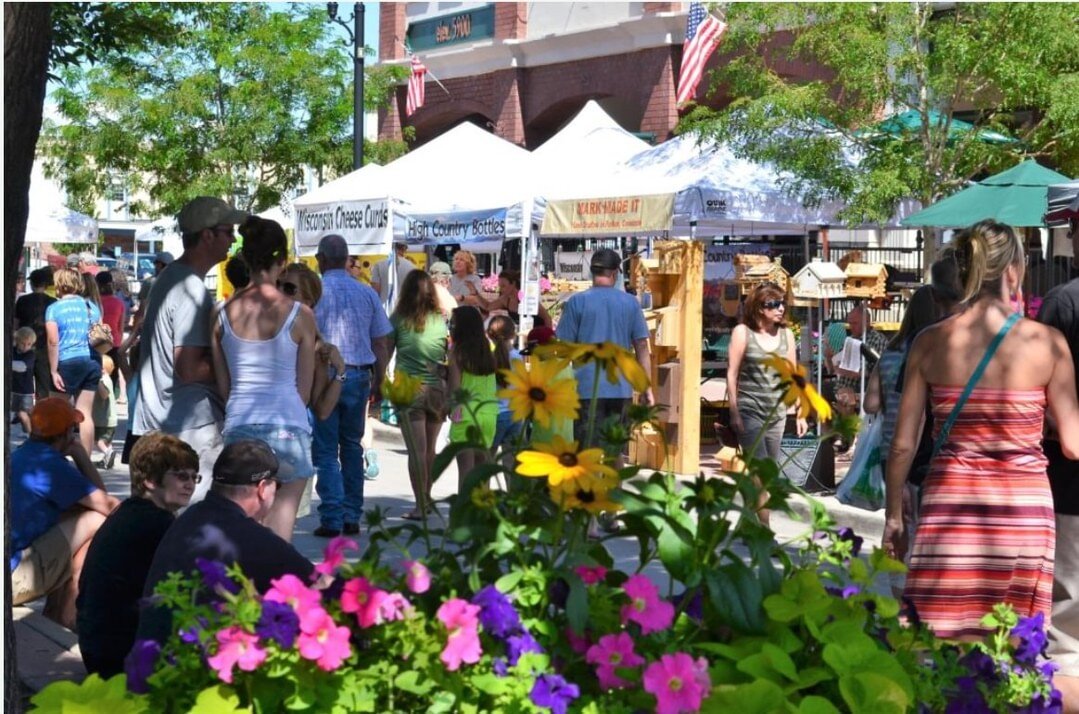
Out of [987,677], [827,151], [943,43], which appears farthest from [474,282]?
[987,677]

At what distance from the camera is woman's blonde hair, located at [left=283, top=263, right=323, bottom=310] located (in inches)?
372

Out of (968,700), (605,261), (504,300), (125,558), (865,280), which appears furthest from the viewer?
(504,300)

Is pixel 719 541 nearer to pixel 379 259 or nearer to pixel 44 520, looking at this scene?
pixel 44 520

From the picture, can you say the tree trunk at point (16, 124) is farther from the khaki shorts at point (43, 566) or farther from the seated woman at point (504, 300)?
the seated woman at point (504, 300)

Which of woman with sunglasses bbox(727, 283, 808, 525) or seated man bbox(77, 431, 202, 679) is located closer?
seated man bbox(77, 431, 202, 679)

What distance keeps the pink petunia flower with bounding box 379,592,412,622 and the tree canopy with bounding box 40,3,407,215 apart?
25107 mm

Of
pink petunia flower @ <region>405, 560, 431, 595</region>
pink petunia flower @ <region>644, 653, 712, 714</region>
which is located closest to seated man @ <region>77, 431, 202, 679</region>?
pink petunia flower @ <region>405, 560, 431, 595</region>

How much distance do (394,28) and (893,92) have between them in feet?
64.6

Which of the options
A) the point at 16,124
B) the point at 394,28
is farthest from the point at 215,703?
the point at 394,28

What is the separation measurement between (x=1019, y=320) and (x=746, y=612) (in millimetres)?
2114

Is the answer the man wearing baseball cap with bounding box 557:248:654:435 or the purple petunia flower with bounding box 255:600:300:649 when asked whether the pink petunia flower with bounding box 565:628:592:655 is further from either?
the man wearing baseball cap with bounding box 557:248:654:435

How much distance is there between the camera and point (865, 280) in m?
14.2

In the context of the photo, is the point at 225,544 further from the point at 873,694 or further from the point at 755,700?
the point at 873,694

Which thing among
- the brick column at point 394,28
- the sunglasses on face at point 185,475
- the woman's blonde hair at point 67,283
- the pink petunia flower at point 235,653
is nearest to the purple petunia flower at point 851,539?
the pink petunia flower at point 235,653
